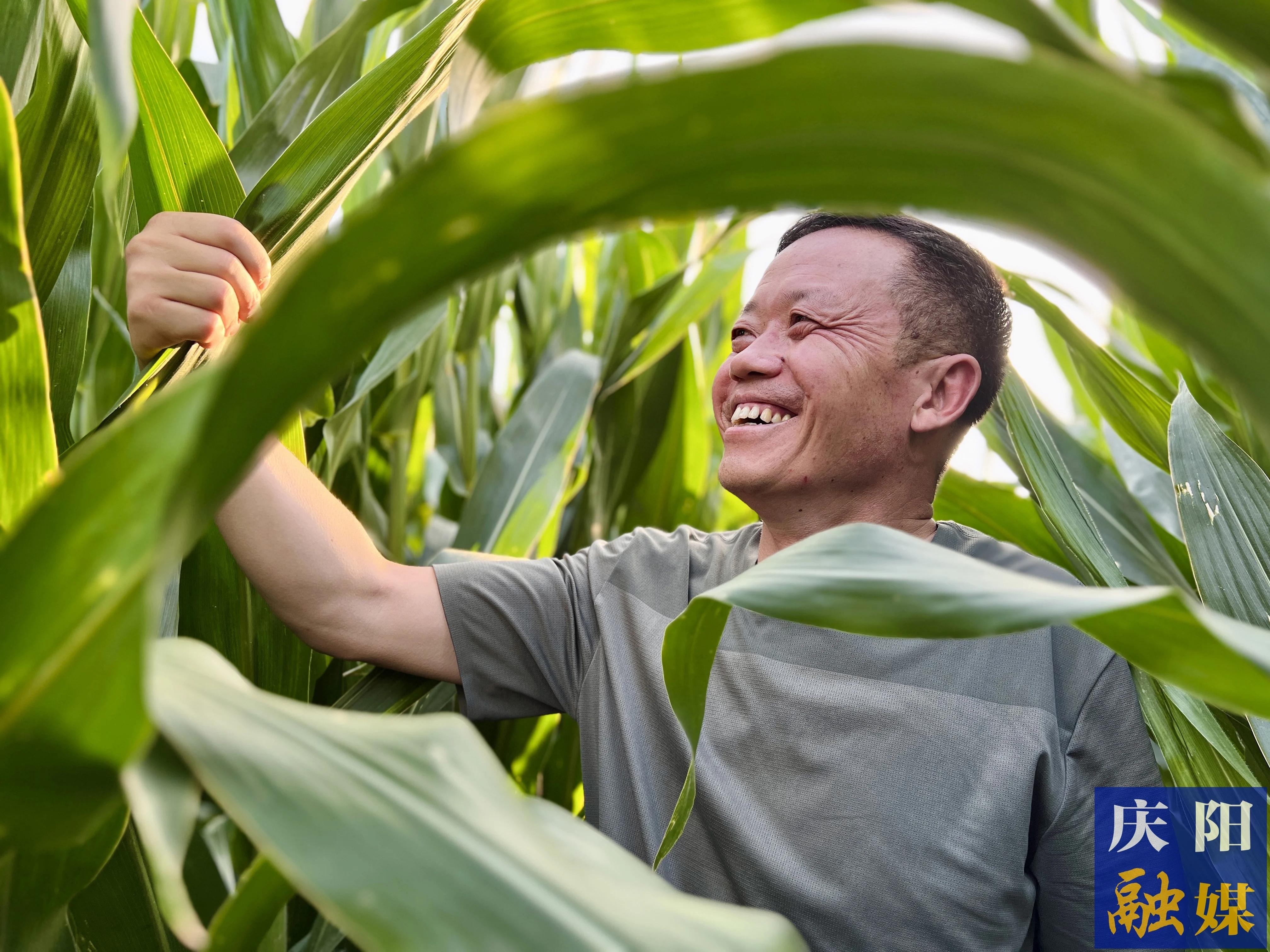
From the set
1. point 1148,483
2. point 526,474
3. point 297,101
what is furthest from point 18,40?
point 1148,483

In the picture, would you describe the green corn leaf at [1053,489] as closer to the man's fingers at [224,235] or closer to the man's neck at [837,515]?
the man's neck at [837,515]

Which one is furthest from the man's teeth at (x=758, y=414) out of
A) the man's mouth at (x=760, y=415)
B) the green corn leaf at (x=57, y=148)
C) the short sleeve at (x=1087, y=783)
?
the green corn leaf at (x=57, y=148)

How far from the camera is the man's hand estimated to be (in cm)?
44

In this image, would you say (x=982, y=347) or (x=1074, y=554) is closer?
(x=1074, y=554)

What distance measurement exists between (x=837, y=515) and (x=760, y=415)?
0.37ft

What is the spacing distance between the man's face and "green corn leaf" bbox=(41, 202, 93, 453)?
50cm

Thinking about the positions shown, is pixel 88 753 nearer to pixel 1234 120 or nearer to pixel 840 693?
pixel 1234 120

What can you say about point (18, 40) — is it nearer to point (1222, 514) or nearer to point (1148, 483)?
point (1222, 514)

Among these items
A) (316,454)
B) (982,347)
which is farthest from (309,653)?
(982,347)

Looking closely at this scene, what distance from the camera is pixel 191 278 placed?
44 cm

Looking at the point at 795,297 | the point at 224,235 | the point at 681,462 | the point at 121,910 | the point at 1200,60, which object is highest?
the point at 1200,60

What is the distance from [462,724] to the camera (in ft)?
0.74

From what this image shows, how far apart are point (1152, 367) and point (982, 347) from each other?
0.16 meters

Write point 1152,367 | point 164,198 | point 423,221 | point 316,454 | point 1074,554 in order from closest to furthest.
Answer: point 423,221
point 164,198
point 1074,554
point 316,454
point 1152,367
